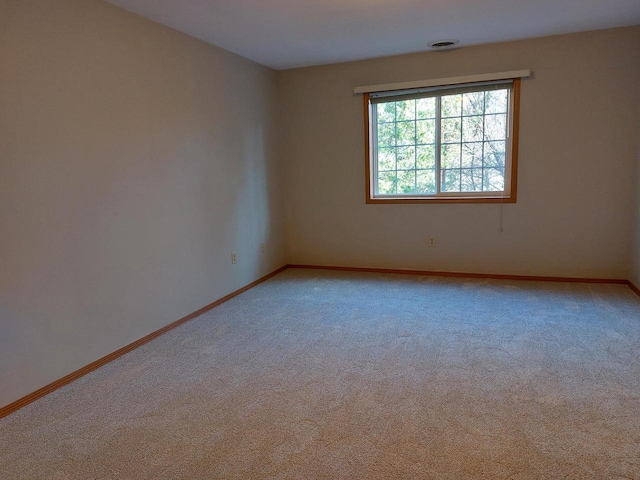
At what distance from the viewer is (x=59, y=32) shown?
7.89 feet

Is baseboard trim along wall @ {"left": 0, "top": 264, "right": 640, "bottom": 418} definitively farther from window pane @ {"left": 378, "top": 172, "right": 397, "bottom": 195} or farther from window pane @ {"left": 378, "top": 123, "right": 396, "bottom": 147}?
window pane @ {"left": 378, "top": 123, "right": 396, "bottom": 147}

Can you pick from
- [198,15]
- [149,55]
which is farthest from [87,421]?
[198,15]

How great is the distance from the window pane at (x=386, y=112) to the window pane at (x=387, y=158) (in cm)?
31

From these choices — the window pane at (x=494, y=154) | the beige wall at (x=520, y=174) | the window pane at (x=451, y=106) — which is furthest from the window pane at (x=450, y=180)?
the window pane at (x=451, y=106)

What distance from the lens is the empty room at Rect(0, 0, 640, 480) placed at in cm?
195

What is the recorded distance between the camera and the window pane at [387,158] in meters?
4.67

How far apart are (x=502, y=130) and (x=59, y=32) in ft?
12.3

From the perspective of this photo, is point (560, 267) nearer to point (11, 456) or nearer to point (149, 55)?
point (149, 55)

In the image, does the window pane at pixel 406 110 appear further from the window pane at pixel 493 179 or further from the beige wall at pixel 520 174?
the window pane at pixel 493 179

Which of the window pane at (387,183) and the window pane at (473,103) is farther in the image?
the window pane at (387,183)

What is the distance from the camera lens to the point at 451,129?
4.38m

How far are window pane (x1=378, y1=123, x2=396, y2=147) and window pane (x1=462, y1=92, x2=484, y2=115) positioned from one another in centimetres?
74

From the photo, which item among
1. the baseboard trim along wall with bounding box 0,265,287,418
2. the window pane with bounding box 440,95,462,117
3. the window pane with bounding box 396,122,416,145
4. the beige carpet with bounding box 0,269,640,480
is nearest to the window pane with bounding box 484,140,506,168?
the window pane with bounding box 440,95,462,117

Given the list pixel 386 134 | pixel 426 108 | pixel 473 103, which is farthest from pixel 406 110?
pixel 473 103
